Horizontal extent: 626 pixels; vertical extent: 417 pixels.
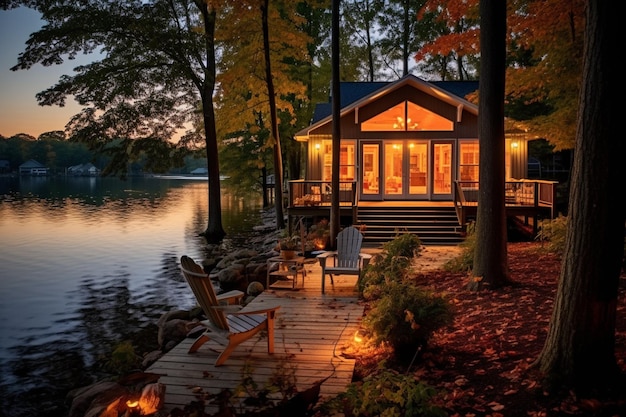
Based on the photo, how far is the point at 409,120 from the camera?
1869cm

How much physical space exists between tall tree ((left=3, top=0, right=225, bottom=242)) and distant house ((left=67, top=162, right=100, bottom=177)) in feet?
393

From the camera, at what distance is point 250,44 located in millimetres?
19750

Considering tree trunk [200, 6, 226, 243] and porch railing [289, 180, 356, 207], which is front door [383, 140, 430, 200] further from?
tree trunk [200, 6, 226, 243]

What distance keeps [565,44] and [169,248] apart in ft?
49.5

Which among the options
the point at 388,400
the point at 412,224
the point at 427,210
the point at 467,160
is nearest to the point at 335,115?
the point at 412,224

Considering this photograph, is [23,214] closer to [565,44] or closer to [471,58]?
[471,58]

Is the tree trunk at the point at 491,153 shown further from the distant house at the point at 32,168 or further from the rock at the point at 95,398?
the distant house at the point at 32,168

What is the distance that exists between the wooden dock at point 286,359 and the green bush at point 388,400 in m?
0.66

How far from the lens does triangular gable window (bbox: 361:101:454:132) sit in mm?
18672

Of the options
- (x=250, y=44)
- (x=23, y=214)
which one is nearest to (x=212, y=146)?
(x=250, y=44)

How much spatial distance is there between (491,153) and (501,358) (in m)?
3.80

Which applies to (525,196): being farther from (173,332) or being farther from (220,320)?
(220,320)

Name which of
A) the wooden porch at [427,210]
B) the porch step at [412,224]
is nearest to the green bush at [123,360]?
the porch step at [412,224]

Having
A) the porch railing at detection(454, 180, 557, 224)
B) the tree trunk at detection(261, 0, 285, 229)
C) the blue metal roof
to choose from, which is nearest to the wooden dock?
the porch railing at detection(454, 180, 557, 224)
